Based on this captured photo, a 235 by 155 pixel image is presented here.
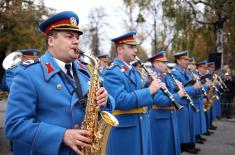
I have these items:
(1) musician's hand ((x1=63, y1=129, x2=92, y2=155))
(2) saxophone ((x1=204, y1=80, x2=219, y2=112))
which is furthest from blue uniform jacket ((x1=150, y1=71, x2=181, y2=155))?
(2) saxophone ((x1=204, y1=80, x2=219, y2=112))

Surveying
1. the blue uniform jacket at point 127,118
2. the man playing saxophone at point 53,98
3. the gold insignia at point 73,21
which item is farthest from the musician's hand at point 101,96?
the blue uniform jacket at point 127,118

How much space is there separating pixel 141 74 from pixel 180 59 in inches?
148

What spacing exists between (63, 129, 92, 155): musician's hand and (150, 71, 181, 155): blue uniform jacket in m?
3.28

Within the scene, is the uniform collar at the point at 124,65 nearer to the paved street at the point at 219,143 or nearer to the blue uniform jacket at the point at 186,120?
the blue uniform jacket at the point at 186,120

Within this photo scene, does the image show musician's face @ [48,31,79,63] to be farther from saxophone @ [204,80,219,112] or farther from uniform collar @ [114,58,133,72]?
saxophone @ [204,80,219,112]

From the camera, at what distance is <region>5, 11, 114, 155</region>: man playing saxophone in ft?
8.96

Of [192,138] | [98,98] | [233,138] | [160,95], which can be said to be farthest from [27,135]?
[233,138]

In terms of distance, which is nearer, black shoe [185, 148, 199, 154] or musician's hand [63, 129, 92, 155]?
musician's hand [63, 129, 92, 155]

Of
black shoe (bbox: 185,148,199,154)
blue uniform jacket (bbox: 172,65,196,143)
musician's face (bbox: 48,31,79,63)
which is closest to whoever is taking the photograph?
musician's face (bbox: 48,31,79,63)

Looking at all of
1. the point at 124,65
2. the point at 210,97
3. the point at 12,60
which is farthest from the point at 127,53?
the point at 210,97

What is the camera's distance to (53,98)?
2893mm

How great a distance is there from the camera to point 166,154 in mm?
6168

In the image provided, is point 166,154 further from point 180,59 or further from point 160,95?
point 180,59

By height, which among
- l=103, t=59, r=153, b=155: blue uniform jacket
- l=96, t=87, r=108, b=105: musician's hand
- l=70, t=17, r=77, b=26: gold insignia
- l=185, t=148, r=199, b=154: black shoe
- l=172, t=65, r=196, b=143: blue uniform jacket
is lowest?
l=185, t=148, r=199, b=154: black shoe
